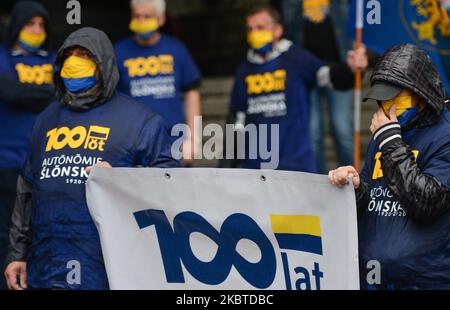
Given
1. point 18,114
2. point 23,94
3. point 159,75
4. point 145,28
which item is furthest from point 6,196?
point 145,28

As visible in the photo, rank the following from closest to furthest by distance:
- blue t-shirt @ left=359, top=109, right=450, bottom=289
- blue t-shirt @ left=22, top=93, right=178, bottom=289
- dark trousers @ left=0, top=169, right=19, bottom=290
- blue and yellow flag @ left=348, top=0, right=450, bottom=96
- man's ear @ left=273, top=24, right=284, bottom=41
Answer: blue t-shirt @ left=359, top=109, right=450, bottom=289, blue t-shirt @ left=22, top=93, right=178, bottom=289, blue and yellow flag @ left=348, top=0, right=450, bottom=96, dark trousers @ left=0, top=169, right=19, bottom=290, man's ear @ left=273, top=24, right=284, bottom=41

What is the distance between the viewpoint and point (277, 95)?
906 centimetres

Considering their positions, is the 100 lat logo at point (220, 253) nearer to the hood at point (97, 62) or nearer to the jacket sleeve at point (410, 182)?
the jacket sleeve at point (410, 182)

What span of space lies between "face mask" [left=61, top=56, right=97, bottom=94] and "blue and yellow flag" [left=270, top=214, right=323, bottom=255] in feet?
4.38

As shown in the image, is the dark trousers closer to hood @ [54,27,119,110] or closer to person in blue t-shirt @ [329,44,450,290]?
hood @ [54,27,119,110]

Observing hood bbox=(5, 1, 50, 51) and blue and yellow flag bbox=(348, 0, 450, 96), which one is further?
hood bbox=(5, 1, 50, 51)

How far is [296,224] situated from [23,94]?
3.53 m

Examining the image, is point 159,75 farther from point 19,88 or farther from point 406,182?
point 406,182

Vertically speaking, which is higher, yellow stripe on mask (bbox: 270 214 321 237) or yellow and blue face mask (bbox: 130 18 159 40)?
yellow and blue face mask (bbox: 130 18 159 40)

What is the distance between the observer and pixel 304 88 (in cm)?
910

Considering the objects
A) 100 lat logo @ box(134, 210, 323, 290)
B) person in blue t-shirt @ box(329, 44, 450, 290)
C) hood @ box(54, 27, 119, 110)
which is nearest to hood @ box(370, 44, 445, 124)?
person in blue t-shirt @ box(329, 44, 450, 290)

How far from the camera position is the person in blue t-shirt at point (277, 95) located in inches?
354

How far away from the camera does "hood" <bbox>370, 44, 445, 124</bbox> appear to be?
5.28m
